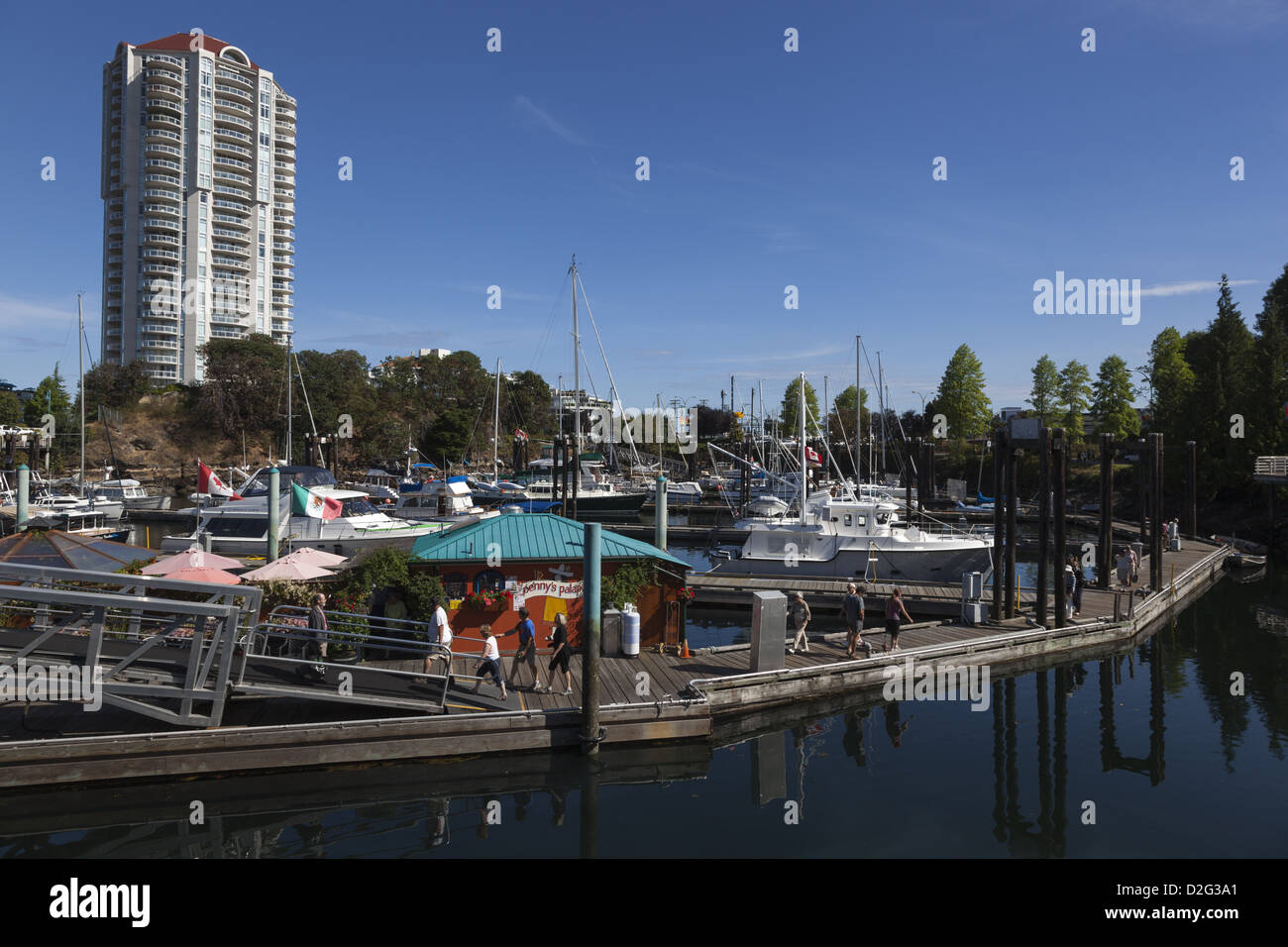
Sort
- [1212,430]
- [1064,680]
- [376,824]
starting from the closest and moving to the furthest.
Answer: [376,824]
[1064,680]
[1212,430]

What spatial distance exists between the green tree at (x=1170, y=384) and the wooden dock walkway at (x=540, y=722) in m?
48.2

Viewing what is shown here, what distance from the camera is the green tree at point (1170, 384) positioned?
60000 mm

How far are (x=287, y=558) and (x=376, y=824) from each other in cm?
796

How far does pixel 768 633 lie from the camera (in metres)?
18.0

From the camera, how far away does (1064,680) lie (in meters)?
21.7

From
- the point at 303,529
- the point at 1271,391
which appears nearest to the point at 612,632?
the point at 303,529

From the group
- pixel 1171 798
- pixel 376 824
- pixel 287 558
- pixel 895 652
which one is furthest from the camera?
pixel 895 652

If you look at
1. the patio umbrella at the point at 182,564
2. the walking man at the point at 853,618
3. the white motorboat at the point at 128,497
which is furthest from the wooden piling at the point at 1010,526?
the white motorboat at the point at 128,497

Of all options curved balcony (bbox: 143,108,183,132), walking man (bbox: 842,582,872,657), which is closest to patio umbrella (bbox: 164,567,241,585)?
walking man (bbox: 842,582,872,657)

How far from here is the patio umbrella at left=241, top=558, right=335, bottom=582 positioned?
1795 cm

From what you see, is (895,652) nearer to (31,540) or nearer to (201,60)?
(31,540)

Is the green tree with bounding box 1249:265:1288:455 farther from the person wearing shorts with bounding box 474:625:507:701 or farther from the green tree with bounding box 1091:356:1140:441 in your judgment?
the person wearing shorts with bounding box 474:625:507:701

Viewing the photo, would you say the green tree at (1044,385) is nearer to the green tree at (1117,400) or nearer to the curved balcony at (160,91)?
the green tree at (1117,400)
